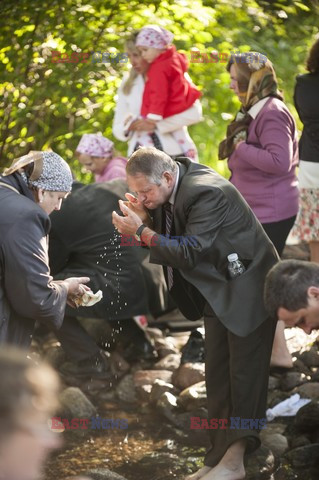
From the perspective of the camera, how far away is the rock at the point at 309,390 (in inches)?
247

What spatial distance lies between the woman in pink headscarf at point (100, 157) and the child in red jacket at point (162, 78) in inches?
23.7

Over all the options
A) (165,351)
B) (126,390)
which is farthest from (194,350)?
(126,390)

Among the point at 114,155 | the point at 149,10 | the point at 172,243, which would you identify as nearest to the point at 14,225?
the point at 172,243

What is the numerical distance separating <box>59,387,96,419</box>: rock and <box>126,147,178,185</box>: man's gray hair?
2289 mm

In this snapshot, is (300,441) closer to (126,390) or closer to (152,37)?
(126,390)

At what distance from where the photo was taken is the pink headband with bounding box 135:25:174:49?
742cm

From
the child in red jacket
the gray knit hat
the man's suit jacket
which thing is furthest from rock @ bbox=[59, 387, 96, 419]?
the child in red jacket

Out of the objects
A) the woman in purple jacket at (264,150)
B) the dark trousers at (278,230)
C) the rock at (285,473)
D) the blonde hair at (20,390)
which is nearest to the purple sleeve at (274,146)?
the woman in purple jacket at (264,150)

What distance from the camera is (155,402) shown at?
674 centimetres

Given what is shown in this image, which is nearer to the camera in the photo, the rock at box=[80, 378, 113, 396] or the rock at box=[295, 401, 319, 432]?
the rock at box=[295, 401, 319, 432]

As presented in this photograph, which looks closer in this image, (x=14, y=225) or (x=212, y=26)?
(x=14, y=225)

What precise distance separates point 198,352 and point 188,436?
3.41 ft

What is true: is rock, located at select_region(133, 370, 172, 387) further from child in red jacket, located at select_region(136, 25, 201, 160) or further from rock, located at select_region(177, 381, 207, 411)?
child in red jacket, located at select_region(136, 25, 201, 160)

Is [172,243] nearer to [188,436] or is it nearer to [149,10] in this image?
[188,436]
